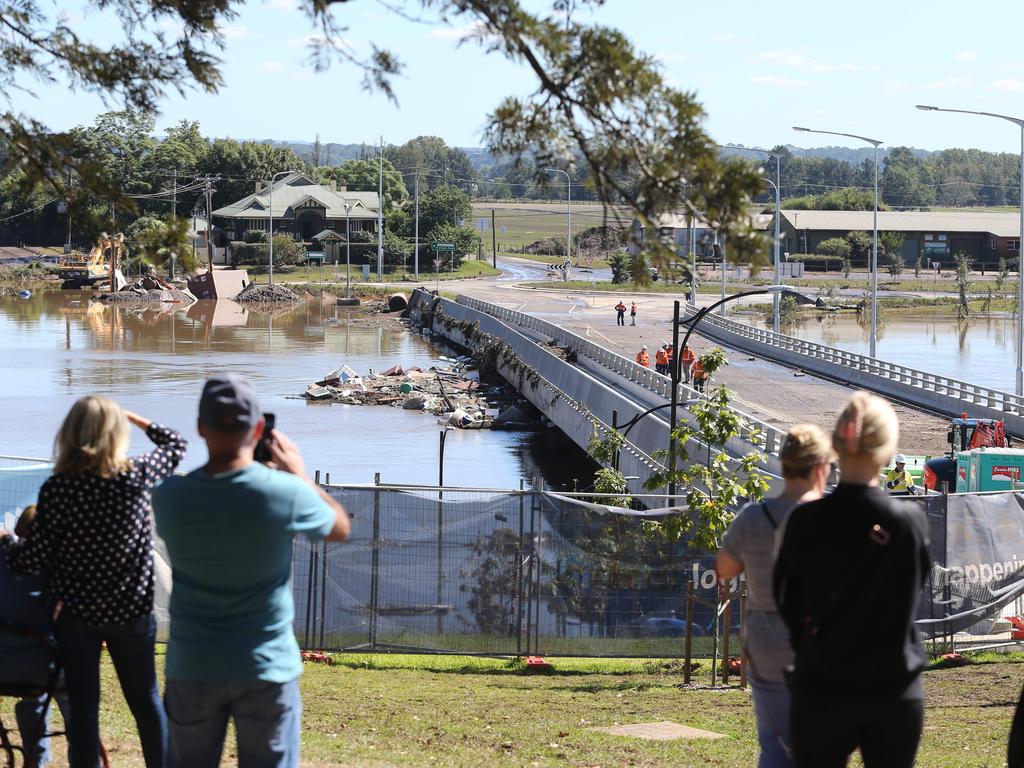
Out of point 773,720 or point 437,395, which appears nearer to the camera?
point 773,720

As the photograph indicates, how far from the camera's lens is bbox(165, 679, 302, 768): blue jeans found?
4773mm

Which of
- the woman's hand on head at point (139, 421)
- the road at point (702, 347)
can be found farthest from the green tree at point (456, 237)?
the woman's hand on head at point (139, 421)

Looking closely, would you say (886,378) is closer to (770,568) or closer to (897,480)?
(897,480)

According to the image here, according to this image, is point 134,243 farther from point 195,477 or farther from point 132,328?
point 132,328

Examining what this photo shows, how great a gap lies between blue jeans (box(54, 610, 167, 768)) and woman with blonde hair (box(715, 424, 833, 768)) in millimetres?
2438

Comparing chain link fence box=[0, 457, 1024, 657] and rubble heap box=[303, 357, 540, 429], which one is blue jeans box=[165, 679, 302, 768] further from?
rubble heap box=[303, 357, 540, 429]

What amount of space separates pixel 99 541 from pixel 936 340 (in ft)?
277

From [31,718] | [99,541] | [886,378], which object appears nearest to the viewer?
[99,541]

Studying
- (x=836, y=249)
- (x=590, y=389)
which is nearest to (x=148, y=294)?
(x=836, y=249)

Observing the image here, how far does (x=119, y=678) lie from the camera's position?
18.6 ft

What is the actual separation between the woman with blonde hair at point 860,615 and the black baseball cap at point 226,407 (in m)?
1.95

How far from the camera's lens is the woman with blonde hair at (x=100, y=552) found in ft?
17.7

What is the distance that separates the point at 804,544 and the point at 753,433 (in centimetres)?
1150

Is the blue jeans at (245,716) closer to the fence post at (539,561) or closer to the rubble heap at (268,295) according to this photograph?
the fence post at (539,561)
